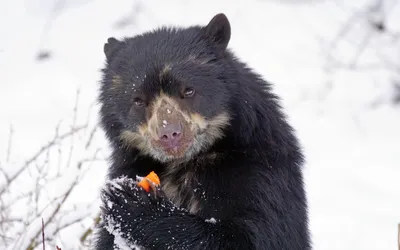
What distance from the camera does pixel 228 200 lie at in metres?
4.45

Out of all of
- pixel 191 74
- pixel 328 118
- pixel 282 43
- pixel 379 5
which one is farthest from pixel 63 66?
pixel 191 74

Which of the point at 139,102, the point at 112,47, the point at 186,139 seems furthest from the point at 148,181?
the point at 112,47

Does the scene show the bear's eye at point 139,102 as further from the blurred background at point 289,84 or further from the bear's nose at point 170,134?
the blurred background at point 289,84

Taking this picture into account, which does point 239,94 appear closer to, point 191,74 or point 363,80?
point 191,74

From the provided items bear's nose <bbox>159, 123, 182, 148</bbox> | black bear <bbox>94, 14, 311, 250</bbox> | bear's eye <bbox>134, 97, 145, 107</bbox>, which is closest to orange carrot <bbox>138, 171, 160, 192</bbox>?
black bear <bbox>94, 14, 311, 250</bbox>

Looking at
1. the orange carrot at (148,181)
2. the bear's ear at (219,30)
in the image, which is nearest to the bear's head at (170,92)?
the bear's ear at (219,30)

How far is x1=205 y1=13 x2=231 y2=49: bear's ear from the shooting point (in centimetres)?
473

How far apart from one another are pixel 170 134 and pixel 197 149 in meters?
0.33

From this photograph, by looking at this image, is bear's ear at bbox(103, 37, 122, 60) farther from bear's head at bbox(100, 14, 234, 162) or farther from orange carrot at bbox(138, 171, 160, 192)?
orange carrot at bbox(138, 171, 160, 192)

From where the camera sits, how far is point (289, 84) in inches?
417

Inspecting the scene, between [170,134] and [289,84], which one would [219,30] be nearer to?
[170,134]

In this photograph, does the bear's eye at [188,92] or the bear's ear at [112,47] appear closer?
the bear's eye at [188,92]

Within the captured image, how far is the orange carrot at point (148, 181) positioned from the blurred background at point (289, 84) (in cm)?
339

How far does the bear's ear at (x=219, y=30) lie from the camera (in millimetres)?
4734
